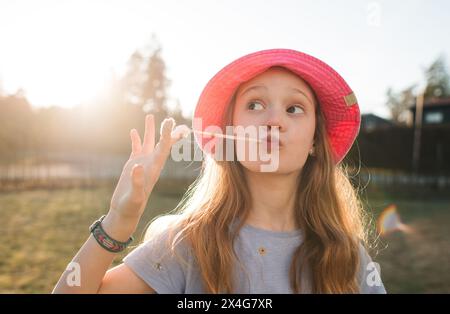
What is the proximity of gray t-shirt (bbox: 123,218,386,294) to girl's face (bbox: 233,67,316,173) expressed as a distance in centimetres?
31

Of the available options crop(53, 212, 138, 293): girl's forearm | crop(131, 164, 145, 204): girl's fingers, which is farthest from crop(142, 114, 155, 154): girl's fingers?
crop(53, 212, 138, 293): girl's forearm

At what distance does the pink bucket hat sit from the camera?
69.9 inches

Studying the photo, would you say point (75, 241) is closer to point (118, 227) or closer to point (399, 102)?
point (118, 227)

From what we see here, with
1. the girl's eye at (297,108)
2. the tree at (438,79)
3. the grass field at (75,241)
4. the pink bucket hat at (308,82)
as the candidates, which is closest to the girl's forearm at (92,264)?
the pink bucket hat at (308,82)

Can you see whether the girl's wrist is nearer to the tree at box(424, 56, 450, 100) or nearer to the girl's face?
the girl's face

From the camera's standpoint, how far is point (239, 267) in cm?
159

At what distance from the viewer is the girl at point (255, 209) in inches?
58.7

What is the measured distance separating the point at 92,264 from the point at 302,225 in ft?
2.84

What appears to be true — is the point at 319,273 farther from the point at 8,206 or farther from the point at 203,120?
the point at 8,206

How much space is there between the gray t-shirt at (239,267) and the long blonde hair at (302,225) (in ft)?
0.10

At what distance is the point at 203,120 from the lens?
1978mm

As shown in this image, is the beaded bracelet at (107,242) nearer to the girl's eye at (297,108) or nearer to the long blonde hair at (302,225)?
the long blonde hair at (302,225)
